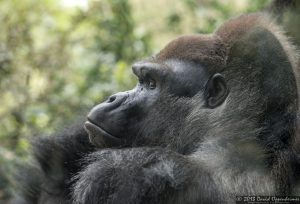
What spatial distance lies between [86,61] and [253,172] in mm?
4693

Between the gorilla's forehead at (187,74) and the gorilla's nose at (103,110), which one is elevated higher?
Result: the gorilla's forehead at (187,74)

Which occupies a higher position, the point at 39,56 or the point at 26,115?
the point at 39,56

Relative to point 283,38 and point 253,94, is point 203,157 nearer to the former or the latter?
point 253,94

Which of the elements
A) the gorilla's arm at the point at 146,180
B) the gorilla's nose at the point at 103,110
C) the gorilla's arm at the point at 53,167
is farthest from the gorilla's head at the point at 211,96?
the gorilla's arm at the point at 53,167

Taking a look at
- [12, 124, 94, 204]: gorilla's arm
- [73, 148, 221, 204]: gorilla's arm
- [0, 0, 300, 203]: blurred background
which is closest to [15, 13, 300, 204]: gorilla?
[73, 148, 221, 204]: gorilla's arm

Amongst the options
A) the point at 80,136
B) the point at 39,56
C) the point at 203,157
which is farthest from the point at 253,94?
the point at 39,56

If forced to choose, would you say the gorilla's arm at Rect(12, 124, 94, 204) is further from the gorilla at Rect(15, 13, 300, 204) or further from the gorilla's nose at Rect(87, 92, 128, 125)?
the gorilla's nose at Rect(87, 92, 128, 125)

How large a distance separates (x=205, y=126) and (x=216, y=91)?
10.0 inches

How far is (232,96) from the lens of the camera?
12.3 ft

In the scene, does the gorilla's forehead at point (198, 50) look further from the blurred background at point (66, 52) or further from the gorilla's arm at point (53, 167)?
the blurred background at point (66, 52)

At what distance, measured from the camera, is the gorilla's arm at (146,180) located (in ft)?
10.5

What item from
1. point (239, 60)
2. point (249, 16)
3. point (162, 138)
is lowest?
point (162, 138)

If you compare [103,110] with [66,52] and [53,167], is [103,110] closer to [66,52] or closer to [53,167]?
[53,167]

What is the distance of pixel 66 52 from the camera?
23.9 ft
